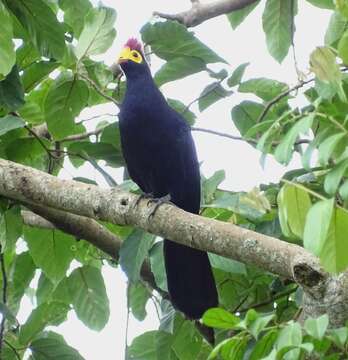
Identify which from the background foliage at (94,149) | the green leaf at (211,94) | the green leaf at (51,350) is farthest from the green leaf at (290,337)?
the green leaf at (211,94)

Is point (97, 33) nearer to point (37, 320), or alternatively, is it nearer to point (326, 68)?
point (37, 320)

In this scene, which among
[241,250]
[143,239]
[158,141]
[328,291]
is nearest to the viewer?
[328,291]

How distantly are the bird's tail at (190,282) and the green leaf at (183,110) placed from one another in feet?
1.59

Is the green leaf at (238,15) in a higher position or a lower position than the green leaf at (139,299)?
higher

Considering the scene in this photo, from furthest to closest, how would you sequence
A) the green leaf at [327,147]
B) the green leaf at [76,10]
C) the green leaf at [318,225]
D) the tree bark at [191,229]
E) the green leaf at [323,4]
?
the green leaf at [76,10] → the green leaf at [323,4] → the tree bark at [191,229] → the green leaf at [327,147] → the green leaf at [318,225]

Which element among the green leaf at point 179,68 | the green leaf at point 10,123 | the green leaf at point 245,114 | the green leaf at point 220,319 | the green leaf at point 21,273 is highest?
the green leaf at point 179,68

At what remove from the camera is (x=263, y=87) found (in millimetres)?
3146

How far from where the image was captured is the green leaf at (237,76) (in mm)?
3127

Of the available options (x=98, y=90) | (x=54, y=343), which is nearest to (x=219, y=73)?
(x=98, y=90)

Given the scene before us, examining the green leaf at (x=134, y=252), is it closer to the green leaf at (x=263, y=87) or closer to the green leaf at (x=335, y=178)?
the green leaf at (x=263, y=87)

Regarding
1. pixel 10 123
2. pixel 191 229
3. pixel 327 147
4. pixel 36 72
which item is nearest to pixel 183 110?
pixel 36 72

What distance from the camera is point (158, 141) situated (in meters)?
3.74

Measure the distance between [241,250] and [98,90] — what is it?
1.01 m

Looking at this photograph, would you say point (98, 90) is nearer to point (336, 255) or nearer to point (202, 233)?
point (202, 233)
